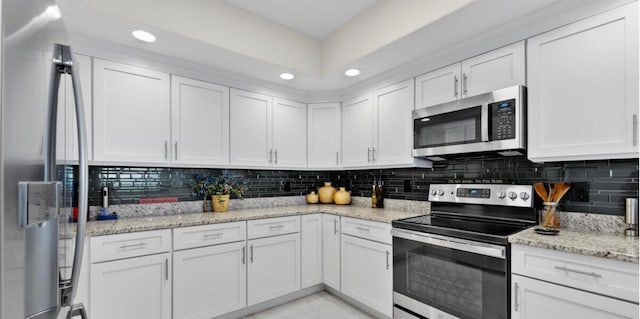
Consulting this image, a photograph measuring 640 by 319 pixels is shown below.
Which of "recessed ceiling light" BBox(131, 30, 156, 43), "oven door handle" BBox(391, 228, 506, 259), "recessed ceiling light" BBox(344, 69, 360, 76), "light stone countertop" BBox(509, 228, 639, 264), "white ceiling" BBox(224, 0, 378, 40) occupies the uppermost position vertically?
"white ceiling" BBox(224, 0, 378, 40)

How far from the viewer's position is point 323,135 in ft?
11.5

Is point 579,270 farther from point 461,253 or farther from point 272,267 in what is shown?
point 272,267

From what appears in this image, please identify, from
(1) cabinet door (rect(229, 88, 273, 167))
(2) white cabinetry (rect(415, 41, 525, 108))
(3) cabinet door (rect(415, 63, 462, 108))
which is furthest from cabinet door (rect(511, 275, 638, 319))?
(1) cabinet door (rect(229, 88, 273, 167))

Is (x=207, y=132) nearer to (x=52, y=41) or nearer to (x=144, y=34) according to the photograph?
(x=144, y=34)

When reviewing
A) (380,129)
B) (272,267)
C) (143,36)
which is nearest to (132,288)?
(272,267)

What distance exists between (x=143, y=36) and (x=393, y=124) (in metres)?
2.20

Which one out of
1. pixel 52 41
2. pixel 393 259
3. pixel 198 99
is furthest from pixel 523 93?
pixel 198 99

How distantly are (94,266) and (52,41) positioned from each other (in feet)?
5.39

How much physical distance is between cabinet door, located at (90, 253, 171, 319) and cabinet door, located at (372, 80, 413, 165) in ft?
6.83

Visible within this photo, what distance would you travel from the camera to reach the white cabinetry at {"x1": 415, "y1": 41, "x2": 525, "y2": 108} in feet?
6.55

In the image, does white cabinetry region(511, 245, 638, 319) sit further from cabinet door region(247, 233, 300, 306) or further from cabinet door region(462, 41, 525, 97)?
cabinet door region(247, 233, 300, 306)

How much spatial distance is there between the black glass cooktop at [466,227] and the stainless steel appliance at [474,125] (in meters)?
0.52

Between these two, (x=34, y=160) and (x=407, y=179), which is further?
(x=407, y=179)

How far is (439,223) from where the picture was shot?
2.19 meters
